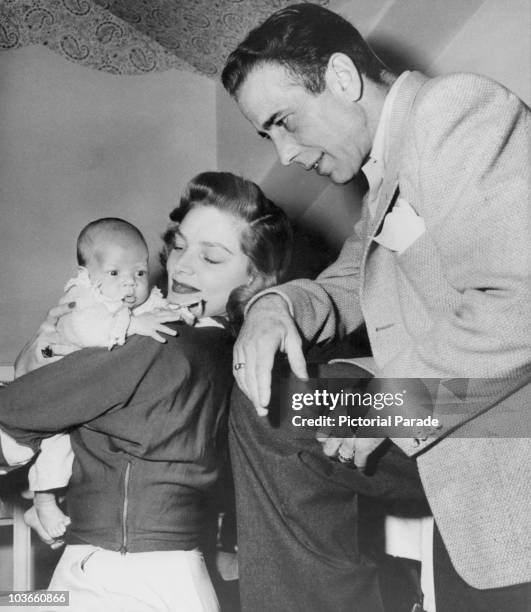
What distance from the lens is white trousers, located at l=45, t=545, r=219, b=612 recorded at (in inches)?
25.4

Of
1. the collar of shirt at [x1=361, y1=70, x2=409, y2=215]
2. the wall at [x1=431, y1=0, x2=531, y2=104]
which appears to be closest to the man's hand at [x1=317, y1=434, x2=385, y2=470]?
the collar of shirt at [x1=361, y1=70, x2=409, y2=215]

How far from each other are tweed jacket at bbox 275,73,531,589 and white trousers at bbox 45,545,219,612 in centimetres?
27

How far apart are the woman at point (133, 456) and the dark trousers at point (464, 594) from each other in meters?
0.25

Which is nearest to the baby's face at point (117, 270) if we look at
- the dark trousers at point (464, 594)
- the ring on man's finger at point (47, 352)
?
the ring on man's finger at point (47, 352)

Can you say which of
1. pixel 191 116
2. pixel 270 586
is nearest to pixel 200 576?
pixel 270 586

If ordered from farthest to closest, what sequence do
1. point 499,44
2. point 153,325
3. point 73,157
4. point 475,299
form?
point 73,157, point 499,44, point 153,325, point 475,299

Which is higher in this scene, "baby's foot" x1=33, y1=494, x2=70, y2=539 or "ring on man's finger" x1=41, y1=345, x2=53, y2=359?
"ring on man's finger" x1=41, y1=345, x2=53, y2=359

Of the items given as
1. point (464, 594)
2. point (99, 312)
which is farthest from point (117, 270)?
point (464, 594)

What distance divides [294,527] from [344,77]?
1.79ft

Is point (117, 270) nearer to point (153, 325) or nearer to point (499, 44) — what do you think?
point (153, 325)

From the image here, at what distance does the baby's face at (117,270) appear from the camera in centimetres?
84

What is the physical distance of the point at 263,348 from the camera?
0.65 metres

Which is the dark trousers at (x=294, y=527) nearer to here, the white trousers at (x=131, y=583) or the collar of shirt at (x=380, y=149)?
the white trousers at (x=131, y=583)

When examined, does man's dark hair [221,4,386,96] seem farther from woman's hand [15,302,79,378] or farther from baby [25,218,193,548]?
woman's hand [15,302,79,378]
